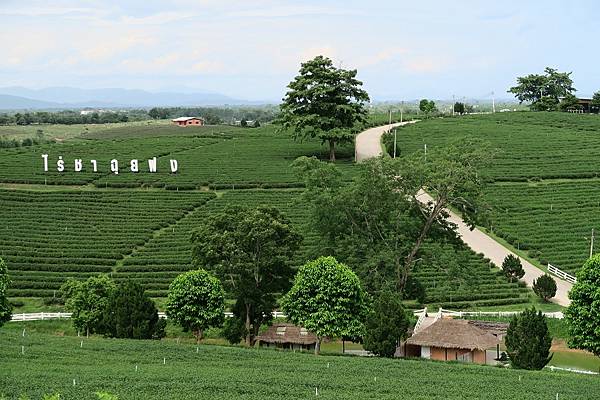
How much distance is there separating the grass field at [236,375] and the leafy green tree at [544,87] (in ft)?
373

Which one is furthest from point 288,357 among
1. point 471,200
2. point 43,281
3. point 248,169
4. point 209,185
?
point 248,169

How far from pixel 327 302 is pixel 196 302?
6.21 meters

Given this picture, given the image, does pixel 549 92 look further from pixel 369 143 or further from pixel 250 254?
pixel 250 254

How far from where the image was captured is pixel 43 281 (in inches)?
1834

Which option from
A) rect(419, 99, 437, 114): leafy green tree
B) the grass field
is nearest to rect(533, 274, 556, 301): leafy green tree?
the grass field

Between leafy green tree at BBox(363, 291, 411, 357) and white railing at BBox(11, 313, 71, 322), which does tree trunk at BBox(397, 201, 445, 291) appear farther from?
white railing at BBox(11, 313, 71, 322)

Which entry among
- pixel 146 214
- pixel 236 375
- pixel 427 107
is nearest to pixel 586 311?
pixel 236 375

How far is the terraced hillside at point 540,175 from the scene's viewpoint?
56344 millimetres

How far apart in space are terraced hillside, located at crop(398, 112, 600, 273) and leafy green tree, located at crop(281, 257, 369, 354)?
35.1 feet

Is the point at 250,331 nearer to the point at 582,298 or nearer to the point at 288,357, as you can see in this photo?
the point at 288,357

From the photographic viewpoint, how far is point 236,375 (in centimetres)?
2756

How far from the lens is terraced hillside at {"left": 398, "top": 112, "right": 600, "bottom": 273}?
185 ft

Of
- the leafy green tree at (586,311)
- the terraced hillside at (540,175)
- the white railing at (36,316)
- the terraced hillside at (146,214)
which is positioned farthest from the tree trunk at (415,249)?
the white railing at (36,316)

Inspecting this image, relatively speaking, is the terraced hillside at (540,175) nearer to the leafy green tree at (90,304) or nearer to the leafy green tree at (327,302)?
the leafy green tree at (327,302)
